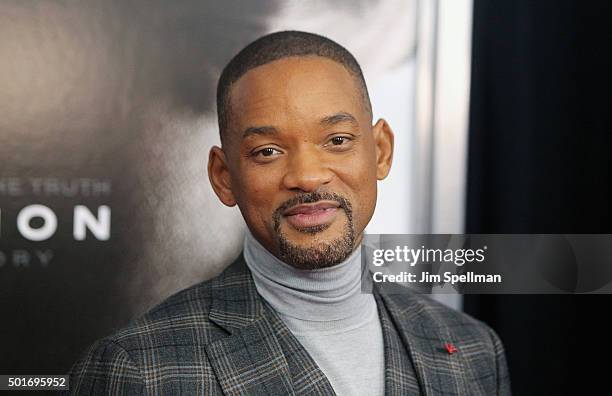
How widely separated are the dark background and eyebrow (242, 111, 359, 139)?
1.51ft

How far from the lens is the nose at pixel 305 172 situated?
1.56 metres

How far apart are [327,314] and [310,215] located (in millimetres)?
202

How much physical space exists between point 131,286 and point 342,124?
0.59 m

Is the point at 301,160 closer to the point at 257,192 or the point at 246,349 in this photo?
the point at 257,192

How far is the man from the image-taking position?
1.55 metres

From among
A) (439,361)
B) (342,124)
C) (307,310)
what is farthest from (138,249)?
(439,361)

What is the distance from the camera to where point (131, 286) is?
1818 millimetres

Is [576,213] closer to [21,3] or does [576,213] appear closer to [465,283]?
[465,283]

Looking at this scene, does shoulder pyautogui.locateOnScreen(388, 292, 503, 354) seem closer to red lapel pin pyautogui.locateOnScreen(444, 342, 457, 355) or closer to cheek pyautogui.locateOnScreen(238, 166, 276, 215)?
red lapel pin pyautogui.locateOnScreen(444, 342, 457, 355)

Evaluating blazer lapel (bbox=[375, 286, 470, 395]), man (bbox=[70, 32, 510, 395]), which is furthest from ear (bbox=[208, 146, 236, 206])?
blazer lapel (bbox=[375, 286, 470, 395])

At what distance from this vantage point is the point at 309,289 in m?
1.61

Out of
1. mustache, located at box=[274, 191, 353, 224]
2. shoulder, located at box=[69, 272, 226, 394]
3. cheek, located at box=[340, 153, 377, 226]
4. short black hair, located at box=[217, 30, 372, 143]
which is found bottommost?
shoulder, located at box=[69, 272, 226, 394]

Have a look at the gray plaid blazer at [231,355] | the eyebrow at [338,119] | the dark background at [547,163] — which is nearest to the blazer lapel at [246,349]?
the gray plaid blazer at [231,355]

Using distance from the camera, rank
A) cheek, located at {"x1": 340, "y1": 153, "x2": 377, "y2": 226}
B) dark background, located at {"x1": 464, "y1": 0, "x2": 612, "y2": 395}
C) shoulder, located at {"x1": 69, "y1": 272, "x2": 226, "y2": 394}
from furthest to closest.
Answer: dark background, located at {"x1": 464, "y1": 0, "x2": 612, "y2": 395} → cheek, located at {"x1": 340, "y1": 153, "x2": 377, "y2": 226} → shoulder, located at {"x1": 69, "y1": 272, "x2": 226, "y2": 394}
